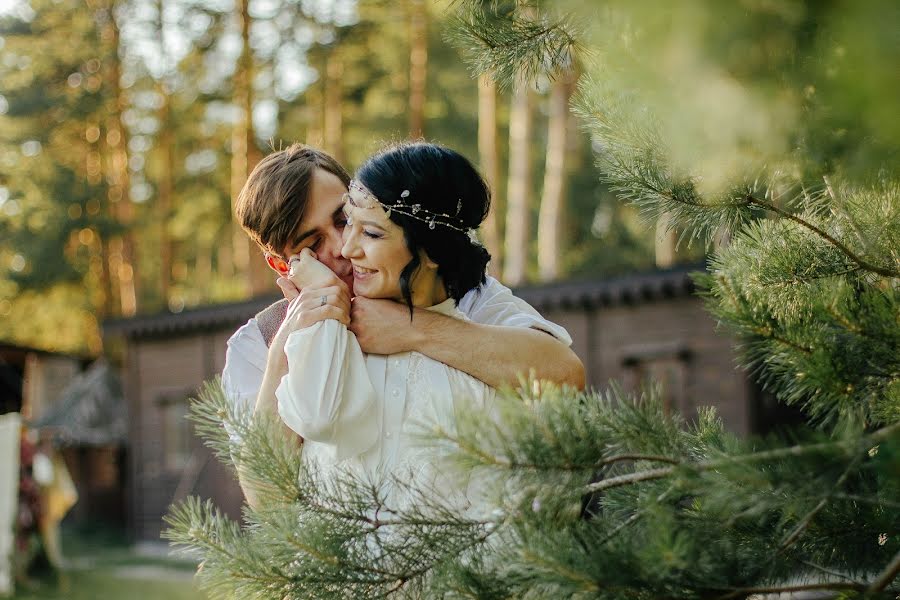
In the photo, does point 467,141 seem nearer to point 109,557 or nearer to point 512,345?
point 109,557

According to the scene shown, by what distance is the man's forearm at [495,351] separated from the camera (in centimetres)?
205

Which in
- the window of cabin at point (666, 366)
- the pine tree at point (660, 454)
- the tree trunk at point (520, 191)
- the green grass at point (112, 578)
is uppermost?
the tree trunk at point (520, 191)

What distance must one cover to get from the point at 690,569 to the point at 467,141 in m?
21.7

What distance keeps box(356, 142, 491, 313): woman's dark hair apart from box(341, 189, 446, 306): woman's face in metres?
0.02

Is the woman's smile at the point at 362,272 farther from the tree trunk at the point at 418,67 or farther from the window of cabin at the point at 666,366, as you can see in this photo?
the tree trunk at the point at 418,67

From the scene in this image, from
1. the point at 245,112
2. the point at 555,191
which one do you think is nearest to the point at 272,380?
the point at 555,191

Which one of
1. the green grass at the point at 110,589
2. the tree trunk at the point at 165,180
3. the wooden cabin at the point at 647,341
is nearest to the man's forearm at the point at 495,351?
the wooden cabin at the point at 647,341

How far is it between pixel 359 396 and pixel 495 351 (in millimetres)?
303

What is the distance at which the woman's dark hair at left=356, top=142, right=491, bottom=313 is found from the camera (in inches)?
82.7

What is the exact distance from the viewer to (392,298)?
7.19 feet

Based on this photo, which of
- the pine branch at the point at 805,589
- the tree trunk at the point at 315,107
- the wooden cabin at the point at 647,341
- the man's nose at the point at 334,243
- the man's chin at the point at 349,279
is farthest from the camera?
the tree trunk at the point at 315,107

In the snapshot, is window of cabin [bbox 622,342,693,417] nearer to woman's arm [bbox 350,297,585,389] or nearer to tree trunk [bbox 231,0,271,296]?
tree trunk [bbox 231,0,271,296]

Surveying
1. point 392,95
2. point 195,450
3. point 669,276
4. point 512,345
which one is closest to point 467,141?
point 392,95

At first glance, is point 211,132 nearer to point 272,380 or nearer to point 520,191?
point 520,191
